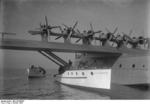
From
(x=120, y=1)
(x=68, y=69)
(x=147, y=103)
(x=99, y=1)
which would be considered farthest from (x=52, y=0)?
(x=68, y=69)

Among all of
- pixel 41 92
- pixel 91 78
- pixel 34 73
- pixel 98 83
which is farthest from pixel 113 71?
pixel 34 73

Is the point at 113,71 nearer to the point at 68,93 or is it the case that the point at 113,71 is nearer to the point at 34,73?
the point at 68,93

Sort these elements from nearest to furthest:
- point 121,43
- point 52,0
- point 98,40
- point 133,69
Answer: point 52,0, point 133,69, point 121,43, point 98,40

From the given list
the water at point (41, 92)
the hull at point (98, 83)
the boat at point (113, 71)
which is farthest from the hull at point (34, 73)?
the hull at point (98, 83)

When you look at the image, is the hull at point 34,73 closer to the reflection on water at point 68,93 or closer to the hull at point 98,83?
the hull at point 98,83

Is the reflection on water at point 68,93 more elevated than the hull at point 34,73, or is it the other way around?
the hull at point 34,73

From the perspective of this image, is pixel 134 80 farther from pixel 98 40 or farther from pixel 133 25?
pixel 133 25

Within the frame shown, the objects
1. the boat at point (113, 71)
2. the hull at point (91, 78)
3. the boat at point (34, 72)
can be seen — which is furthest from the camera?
the boat at point (34, 72)

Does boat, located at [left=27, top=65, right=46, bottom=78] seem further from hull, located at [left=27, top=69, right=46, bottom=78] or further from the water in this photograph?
the water
